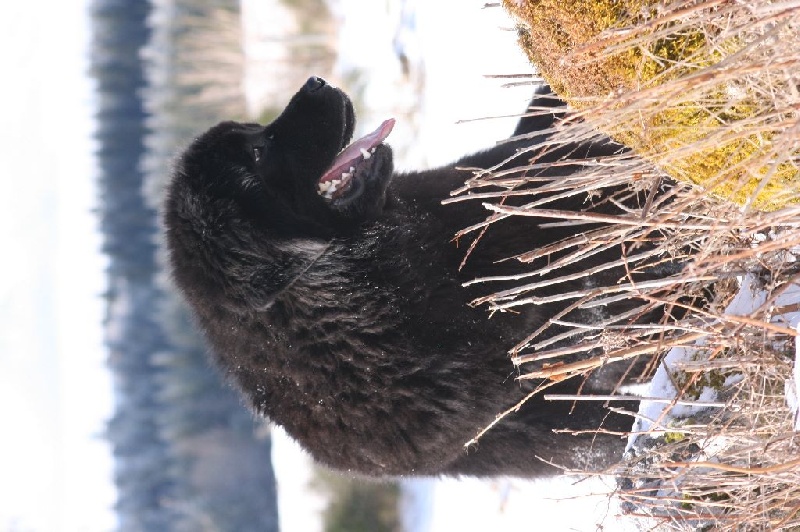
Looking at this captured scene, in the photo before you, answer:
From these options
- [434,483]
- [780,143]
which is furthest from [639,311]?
[434,483]

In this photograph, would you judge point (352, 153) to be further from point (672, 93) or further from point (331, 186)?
point (672, 93)

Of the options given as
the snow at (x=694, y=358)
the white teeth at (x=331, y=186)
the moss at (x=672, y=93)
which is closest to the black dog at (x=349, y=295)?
the white teeth at (x=331, y=186)

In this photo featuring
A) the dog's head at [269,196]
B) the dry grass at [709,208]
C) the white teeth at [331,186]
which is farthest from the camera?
the white teeth at [331,186]

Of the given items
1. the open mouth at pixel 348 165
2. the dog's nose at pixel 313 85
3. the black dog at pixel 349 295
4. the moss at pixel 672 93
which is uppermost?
the moss at pixel 672 93

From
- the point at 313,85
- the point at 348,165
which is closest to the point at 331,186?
the point at 348,165

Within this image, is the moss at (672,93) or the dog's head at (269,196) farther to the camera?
the dog's head at (269,196)

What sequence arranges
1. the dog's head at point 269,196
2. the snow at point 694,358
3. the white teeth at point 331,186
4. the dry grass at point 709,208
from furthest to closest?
the white teeth at point 331,186, the dog's head at point 269,196, the snow at point 694,358, the dry grass at point 709,208

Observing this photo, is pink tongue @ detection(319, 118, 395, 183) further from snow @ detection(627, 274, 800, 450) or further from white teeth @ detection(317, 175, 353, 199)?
snow @ detection(627, 274, 800, 450)

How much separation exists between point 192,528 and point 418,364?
6250 millimetres

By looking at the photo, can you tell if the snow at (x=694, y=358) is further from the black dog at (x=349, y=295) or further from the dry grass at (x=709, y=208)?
the black dog at (x=349, y=295)

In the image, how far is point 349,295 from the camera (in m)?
2.68

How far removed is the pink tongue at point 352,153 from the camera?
284cm

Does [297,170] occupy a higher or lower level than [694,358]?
higher

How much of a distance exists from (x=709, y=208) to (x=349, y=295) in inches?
51.6
